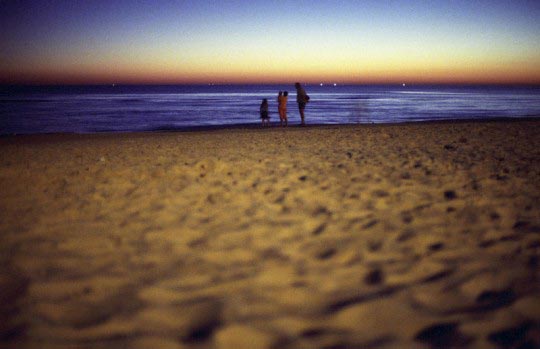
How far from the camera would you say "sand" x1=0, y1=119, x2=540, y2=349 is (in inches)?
78.7

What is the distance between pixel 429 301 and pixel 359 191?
2426mm

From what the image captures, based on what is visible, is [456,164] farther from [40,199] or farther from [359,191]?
[40,199]

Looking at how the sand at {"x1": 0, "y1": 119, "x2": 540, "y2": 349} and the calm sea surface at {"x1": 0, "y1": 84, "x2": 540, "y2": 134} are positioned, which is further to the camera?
the calm sea surface at {"x1": 0, "y1": 84, "x2": 540, "y2": 134}

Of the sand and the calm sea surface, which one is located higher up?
the calm sea surface

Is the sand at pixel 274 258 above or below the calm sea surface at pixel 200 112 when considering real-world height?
below

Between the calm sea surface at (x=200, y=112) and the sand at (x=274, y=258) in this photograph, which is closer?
the sand at (x=274, y=258)

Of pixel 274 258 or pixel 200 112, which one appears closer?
pixel 274 258

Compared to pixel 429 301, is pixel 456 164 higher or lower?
higher

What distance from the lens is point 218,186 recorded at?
5.01m

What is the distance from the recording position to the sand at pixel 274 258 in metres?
2.00

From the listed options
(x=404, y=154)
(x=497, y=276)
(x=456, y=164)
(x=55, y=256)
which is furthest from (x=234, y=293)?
(x=404, y=154)

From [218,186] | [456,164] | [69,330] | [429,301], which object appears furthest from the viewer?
[456,164]

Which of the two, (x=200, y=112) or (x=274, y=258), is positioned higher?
(x=200, y=112)

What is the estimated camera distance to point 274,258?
286 cm
